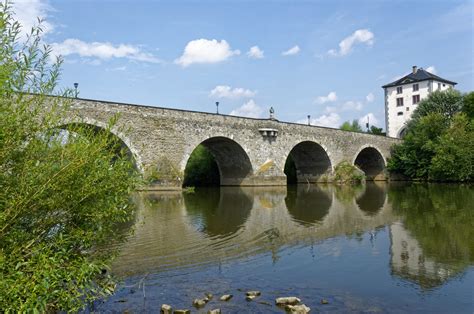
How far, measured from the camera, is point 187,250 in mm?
8508

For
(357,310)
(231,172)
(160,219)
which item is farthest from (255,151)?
(357,310)

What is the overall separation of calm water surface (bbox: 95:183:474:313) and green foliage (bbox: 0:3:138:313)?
1028 millimetres

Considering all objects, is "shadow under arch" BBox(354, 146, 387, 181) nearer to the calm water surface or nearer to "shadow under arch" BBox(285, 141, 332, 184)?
"shadow under arch" BBox(285, 141, 332, 184)

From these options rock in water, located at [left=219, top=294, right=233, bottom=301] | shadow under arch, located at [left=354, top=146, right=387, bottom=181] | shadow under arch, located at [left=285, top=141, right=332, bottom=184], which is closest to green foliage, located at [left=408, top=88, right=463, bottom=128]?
shadow under arch, located at [left=354, top=146, right=387, bottom=181]

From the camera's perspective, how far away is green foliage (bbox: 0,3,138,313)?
354 cm

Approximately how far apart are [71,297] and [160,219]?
30.0ft

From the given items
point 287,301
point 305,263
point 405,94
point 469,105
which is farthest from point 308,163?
point 287,301

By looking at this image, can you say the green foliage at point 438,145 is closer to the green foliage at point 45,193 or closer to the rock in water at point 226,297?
the rock in water at point 226,297

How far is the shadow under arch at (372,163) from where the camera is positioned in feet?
131

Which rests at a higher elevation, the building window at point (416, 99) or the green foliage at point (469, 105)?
the building window at point (416, 99)

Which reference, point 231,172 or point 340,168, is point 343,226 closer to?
point 231,172

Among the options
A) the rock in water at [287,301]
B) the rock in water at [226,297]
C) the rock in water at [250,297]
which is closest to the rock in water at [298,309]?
the rock in water at [287,301]

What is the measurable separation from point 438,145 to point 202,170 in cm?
1895

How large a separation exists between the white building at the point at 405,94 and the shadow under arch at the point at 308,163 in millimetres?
20667
